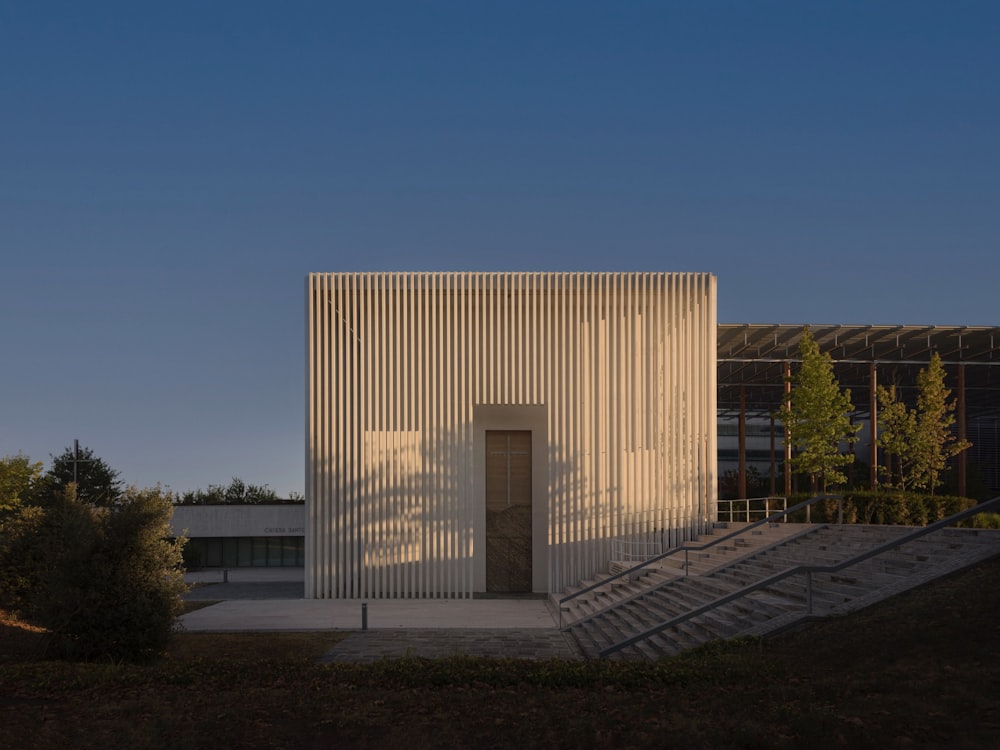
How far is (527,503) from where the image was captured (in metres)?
25.7

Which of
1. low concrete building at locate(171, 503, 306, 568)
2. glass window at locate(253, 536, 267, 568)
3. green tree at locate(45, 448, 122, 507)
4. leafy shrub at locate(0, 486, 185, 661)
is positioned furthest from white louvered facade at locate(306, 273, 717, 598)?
green tree at locate(45, 448, 122, 507)

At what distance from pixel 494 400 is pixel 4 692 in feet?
53.1

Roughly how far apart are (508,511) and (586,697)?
15949 millimetres

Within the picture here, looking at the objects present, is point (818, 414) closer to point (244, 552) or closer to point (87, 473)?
point (244, 552)

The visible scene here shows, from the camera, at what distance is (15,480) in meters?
34.6

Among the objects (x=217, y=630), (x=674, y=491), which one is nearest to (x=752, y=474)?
(x=674, y=491)

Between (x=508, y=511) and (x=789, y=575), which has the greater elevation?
(x=789, y=575)

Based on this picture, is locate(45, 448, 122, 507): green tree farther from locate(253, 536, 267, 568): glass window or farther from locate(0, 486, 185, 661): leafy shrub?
locate(0, 486, 185, 661): leafy shrub

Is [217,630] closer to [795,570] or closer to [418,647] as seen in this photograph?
[418,647]

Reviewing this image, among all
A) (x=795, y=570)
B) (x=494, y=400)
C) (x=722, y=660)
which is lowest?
(x=722, y=660)

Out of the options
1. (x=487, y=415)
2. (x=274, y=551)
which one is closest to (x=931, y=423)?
(x=487, y=415)

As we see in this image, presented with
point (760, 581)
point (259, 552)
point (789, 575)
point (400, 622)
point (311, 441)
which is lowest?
point (259, 552)

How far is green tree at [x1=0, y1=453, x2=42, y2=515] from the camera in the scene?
3300 cm

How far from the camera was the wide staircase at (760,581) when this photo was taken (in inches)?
529
